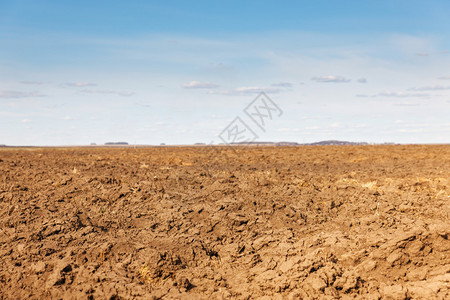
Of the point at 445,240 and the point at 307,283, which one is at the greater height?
the point at 445,240

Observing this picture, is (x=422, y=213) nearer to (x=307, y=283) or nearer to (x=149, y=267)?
(x=307, y=283)

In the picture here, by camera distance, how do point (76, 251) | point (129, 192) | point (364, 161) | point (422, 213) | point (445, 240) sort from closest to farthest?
point (445, 240), point (76, 251), point (422, 213), point (129, 192), point (364, 161)

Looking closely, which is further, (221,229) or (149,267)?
(221,229)

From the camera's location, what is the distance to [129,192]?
12086 mm

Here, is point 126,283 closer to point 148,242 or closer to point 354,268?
point 148,242

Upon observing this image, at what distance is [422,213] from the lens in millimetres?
10531

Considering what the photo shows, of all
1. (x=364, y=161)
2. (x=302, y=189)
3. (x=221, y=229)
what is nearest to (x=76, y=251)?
(x=221, y=229)

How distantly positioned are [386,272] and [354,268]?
1.36 ft

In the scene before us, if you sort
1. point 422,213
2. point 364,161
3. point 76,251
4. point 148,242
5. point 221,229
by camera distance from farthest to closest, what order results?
point 364,161
point 422,213
point 221,229
point 148,242
point 76,251

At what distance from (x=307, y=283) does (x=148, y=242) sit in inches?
130

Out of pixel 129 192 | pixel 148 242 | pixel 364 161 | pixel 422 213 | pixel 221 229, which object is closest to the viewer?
pixel 148 242

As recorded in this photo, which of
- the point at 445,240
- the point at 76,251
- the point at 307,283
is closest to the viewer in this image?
the point at 307,283

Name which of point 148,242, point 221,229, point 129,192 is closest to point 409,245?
point 221,229

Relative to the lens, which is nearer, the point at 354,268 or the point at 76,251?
the point at 354,268
